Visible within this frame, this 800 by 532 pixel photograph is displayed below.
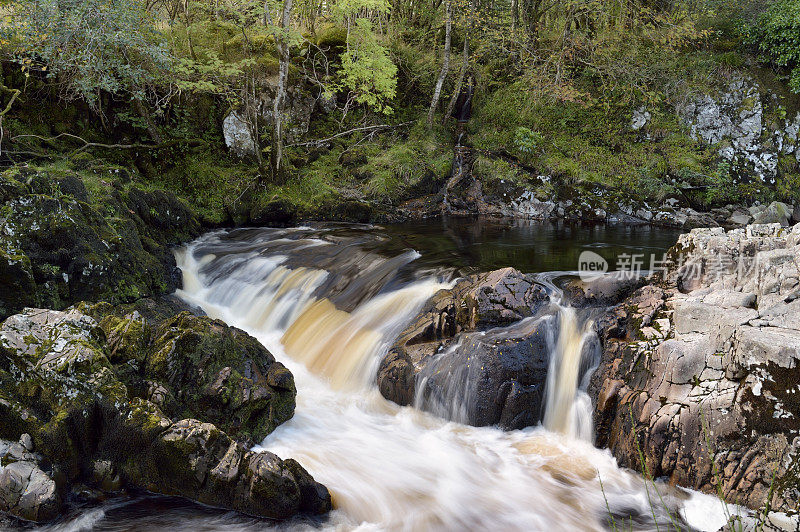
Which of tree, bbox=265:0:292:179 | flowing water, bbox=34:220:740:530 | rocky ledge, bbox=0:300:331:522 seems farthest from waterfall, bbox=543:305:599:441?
tree, bbox=265:0:292:179

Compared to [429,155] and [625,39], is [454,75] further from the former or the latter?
[625,39]

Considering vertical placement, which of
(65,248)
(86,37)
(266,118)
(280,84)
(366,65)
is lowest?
(65,248)

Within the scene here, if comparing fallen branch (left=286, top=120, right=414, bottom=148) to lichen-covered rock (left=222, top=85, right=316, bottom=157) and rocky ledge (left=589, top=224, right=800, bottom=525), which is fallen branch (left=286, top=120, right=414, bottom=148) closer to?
lichen-covered rock (left=222, top=85, right=316, bottom=157)

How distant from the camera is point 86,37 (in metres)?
8.95

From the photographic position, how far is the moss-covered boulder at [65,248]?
5.29 metres

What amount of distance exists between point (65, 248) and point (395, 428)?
4561 millimetres

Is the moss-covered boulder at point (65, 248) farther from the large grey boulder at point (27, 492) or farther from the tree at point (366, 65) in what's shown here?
the tree at point (366, 65)

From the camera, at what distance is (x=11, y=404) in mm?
3436

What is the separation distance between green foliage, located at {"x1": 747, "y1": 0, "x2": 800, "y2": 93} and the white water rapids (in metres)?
13.3

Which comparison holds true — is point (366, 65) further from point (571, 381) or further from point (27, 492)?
point (27, 492)

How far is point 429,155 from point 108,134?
27.4 ft

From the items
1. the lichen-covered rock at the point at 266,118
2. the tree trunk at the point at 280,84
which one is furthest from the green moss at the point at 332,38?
the tree trunk at the point at 280,84

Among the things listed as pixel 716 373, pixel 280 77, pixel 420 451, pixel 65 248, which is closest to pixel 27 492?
pixel 420 451

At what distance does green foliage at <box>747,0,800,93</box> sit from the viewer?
1319 centimetres
